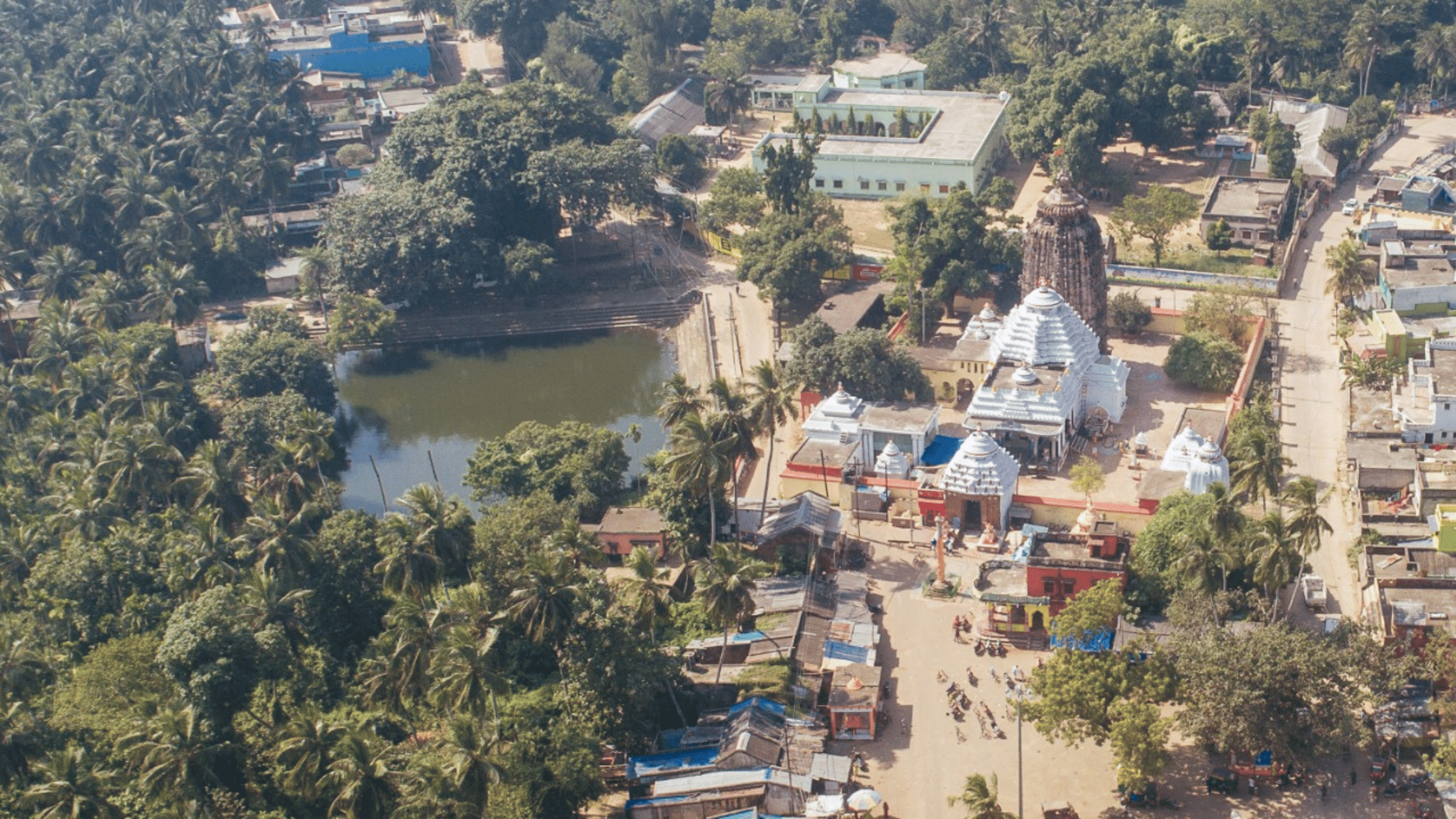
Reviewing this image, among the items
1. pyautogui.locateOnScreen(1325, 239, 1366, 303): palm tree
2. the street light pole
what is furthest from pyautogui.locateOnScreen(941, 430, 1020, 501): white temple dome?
pyautogui.locateOnScreen(1325, 239, 1366, 303): palm tree

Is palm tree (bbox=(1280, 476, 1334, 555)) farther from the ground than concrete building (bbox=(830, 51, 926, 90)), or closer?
closer

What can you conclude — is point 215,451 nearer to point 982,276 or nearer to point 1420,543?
point 982,276

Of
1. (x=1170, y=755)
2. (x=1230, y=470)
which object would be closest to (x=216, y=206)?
(x=1230, y=470)

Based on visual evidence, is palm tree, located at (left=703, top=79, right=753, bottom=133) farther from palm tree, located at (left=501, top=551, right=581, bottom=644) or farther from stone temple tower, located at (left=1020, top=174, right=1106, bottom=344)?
palm tree, located at (left=501, top=551, right=581, bottom=644)

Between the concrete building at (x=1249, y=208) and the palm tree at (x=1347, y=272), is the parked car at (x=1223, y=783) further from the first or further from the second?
the concrete building at (x=1249, y=208)

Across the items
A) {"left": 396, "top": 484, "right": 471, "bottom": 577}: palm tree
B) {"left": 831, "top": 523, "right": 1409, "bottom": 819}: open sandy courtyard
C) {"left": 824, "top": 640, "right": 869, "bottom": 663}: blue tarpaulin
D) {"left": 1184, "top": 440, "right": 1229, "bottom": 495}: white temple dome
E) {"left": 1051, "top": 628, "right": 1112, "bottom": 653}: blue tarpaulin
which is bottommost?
{"left": 831, "top": 523, "right": 1409, "bottom": 819}: open sandy courtyard
